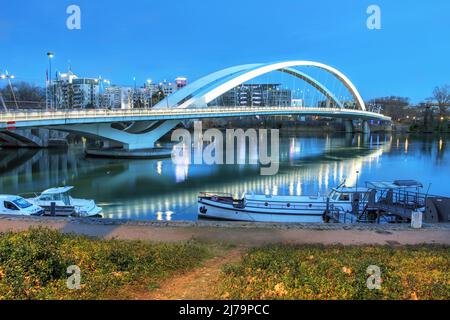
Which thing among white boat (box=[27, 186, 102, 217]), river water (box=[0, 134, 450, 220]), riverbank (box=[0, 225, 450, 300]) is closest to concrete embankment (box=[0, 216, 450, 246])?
riverbank (box=[0, 225, 450, 300])

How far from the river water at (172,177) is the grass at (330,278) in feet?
41.5

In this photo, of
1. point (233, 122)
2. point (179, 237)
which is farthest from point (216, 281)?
point (233, 122)

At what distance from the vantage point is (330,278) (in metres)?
5.20

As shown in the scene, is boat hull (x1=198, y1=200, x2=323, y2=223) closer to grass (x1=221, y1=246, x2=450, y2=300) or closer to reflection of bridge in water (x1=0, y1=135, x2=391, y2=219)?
reflection of bridge in water (x1=0, y1=135, x2=391, y2=219)

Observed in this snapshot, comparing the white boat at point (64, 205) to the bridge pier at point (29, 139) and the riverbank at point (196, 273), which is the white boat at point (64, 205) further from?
the bridge pier at point (29, 139)

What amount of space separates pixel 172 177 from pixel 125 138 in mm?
19468

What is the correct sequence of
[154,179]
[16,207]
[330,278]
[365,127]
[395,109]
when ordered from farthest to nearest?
[395,109], [365,127], [154,179], [16,207], [330,278]

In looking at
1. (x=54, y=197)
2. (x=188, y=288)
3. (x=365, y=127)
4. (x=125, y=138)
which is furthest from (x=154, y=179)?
(x=365, y=127)

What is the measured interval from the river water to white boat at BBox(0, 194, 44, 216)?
3.74 m

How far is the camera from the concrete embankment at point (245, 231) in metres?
9.27

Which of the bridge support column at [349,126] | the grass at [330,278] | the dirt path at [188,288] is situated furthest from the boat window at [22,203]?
the bridge support column at [349,126]

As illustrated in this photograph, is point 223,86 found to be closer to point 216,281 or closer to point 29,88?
point 29,88

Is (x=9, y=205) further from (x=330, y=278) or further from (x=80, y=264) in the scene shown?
(x=330, y=278)

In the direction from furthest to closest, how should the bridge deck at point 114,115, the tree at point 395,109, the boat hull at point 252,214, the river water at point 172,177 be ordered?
the tree at point 395,109, the bridge deck at point 114,115, the river water at point 172,177, the boat hull at point 252,214
